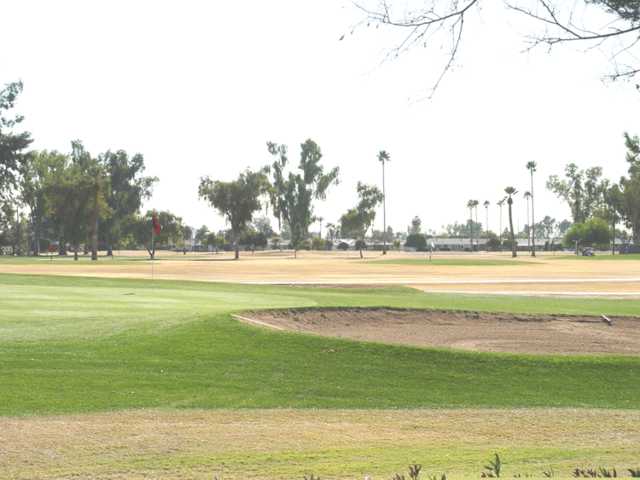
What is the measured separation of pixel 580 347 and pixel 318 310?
7359mm

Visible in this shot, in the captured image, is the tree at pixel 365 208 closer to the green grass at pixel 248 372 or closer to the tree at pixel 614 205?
the tree at pixel 614 205

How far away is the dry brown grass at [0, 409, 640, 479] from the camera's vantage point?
9273mm

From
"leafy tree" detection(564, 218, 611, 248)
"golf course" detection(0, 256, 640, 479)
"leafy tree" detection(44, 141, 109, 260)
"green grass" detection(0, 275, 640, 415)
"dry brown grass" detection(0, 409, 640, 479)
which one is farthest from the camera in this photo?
"leafy tree" detection(564, 218, 611, 248)

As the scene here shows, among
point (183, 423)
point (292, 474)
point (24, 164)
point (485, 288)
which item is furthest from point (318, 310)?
point (24, 164)

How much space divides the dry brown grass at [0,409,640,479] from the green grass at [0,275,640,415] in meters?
0.91

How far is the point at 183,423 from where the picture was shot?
11789 mm

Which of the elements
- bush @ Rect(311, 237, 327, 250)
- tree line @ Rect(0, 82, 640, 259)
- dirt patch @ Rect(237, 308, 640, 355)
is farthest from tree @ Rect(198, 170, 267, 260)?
dirt patch @ Rect(237, 308, 640, 355)

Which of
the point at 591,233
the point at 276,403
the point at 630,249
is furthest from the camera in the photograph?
the point at 591,233

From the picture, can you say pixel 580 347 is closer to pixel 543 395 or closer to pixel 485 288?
pixel 543 395

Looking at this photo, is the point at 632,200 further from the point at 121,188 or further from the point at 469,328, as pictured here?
the point at 469,328

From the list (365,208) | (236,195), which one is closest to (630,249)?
(365,208)

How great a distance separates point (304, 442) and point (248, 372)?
4.64m

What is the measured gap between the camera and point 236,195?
122 metres

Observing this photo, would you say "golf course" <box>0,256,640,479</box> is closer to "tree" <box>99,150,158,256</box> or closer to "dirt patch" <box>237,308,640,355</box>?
"dirt patch" <box>237,308,640,355</box>
